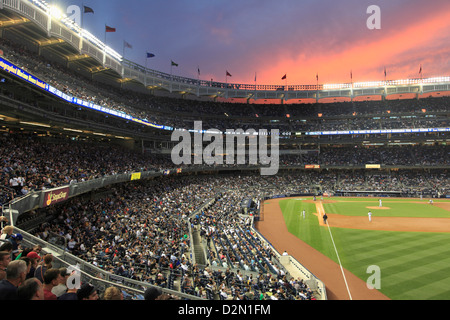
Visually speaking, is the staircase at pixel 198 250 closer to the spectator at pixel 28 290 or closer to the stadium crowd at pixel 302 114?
the spectator at pixel 28 290

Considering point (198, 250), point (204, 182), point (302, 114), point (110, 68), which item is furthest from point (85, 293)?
point (302, 114)

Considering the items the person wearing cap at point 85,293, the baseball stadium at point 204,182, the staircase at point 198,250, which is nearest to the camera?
the person wearing cap at point 85,293

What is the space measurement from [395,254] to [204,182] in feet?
118

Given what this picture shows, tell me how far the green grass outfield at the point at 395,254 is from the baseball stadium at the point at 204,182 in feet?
0.42

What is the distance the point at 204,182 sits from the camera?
168ft

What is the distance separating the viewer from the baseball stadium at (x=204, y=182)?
13742 millimetres

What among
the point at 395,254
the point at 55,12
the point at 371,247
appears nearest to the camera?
the point at 395,254

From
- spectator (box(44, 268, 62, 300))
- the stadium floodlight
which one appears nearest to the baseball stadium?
spectator (box(44, 268, 62, 300))

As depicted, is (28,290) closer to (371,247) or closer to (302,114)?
(371,247)

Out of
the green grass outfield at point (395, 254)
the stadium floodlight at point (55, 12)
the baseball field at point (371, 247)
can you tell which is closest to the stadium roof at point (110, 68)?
the stadium floodlight at point (55, 12)

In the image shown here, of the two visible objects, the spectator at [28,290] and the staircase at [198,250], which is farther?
the staircase at [198,250]

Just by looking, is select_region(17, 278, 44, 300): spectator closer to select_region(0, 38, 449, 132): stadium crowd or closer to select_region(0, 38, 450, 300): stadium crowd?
select_region(0, 38, 450, 300): stadium crowd

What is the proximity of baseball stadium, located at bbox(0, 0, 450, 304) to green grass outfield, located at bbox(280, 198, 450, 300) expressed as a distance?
0.42 feet

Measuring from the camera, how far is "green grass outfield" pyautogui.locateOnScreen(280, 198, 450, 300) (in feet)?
47.4
